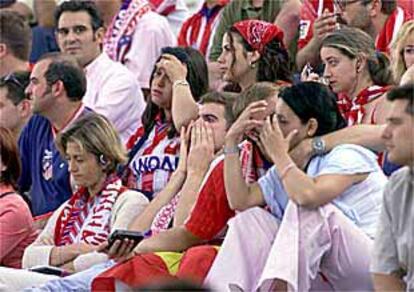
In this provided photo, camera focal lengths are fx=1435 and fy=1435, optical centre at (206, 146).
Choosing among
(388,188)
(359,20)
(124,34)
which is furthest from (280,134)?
(124,34)

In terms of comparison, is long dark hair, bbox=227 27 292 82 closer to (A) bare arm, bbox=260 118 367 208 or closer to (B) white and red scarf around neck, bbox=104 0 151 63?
(A) bare arm, bbox=260 118 367 208

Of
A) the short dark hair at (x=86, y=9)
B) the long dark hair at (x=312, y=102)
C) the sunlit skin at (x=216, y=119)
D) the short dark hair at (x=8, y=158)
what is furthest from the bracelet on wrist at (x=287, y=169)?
the short dark hair at (x=86, y=9)

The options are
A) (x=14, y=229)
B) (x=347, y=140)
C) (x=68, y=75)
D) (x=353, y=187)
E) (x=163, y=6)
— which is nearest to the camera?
(x=353, y=187)

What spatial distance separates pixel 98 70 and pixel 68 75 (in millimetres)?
488

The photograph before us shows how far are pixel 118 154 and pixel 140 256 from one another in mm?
1005

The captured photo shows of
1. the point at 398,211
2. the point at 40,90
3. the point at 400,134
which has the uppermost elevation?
the point at 400,134

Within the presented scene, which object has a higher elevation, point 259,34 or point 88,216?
point 259,34

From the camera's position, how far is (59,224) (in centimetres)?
675

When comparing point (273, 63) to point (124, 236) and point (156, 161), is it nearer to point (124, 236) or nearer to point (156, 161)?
point (156, 161)

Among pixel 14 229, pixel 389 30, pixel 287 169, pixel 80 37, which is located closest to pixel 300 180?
pixel 287 169

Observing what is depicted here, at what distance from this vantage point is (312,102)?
17.8 feet

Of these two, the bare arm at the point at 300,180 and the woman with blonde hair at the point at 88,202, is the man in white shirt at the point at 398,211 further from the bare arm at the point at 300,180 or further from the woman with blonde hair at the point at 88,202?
the woman with blonde hair at the point at 88,202

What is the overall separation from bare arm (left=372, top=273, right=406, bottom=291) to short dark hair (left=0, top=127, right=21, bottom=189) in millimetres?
2631

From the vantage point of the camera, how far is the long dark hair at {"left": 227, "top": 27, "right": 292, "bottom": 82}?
649 cm
